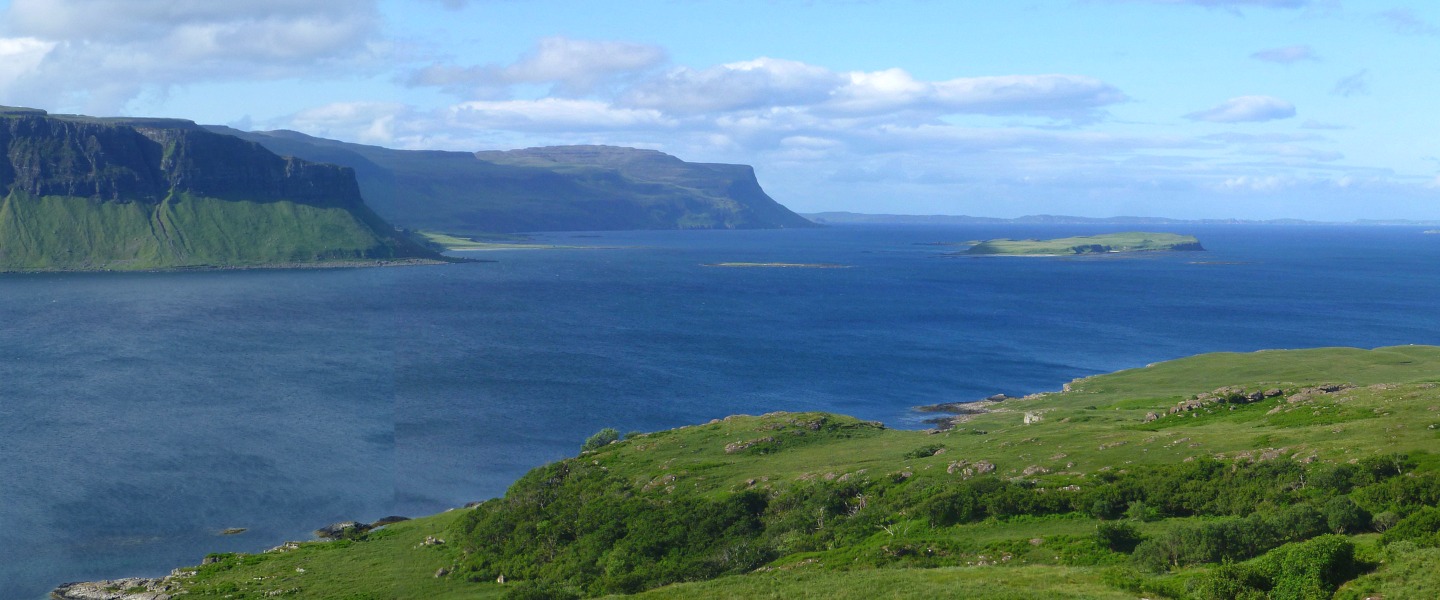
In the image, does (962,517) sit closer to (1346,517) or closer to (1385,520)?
(1346,517)

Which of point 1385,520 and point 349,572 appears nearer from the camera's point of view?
point 1385,520

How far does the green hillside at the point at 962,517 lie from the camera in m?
35.9

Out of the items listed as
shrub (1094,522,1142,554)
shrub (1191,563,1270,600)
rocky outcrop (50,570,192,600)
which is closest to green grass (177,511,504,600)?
rocky outcrop (50,570,192,600)

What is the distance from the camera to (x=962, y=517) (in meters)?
49.5

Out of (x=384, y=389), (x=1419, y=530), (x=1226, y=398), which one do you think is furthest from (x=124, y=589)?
(x=1226, y=398)

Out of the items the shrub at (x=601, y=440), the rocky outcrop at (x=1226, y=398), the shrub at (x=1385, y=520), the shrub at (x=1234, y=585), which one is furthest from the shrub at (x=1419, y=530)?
the shrub at (x=601, y=440)

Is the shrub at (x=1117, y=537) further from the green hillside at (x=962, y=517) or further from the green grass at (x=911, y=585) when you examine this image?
the green grass at (x=911, y=585)

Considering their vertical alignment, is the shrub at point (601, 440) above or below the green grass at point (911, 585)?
below

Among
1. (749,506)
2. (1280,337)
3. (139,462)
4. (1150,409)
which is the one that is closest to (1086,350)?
(1280,337)

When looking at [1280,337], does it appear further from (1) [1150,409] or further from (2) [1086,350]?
(1) [1150,409]

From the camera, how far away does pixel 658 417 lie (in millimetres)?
108562

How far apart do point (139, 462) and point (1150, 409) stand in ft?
274

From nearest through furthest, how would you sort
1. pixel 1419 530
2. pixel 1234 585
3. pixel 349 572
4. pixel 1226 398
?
1. pixel 1234 585
2. pixel 1419 530
3. pixel 349 572
4. pixel 1226 398

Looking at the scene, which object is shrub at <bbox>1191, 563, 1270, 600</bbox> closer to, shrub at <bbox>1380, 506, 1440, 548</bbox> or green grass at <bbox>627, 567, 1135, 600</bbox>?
green grass at <bbox>627, 567, 1135, 600</bbox>
